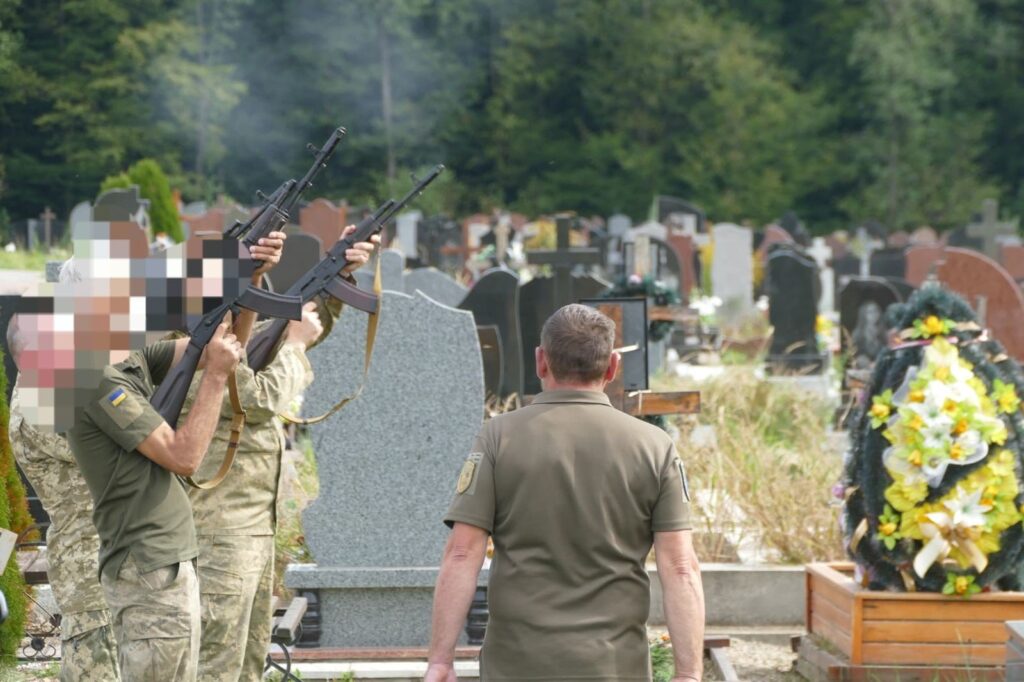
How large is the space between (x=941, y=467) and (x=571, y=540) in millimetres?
2967

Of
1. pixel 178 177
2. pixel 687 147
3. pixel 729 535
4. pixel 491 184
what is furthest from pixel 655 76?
pixel 729 535

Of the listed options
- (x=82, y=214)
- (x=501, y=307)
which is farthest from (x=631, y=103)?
(x=82, y=214)

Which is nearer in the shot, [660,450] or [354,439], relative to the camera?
[660,450]

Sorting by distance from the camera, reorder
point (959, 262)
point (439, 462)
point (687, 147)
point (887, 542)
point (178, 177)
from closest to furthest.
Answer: point (887, 542)
point (439, 462)
point (959, 262)
point (178, 177)
point (687, 147)

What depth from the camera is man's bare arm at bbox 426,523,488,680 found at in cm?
358

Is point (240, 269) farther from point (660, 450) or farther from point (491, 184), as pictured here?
point (491, 184)

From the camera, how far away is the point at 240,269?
13.8 feet

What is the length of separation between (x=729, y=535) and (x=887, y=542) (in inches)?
79.9

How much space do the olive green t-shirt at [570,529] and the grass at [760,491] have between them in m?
3.85

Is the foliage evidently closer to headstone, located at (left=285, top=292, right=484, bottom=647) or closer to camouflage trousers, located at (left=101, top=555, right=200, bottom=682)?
headstone, located at (left=285, top=292, right=484, bottom=647)

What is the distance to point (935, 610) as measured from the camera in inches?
246

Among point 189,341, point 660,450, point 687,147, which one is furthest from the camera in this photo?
point 687,147

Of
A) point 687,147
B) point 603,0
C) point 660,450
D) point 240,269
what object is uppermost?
point 603,0

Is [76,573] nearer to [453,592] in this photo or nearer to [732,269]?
[453,592]
